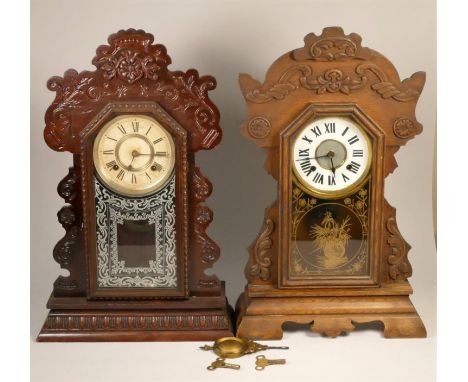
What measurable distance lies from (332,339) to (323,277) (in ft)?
0.79

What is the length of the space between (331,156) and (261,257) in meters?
0.47

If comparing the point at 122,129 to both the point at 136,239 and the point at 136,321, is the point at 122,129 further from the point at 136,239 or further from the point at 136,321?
the point at 136,321

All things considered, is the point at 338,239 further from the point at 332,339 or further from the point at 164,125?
the point at 164,125

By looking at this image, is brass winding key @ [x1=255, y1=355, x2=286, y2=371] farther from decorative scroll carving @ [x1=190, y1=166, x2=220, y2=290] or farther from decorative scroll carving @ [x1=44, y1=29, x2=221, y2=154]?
decorative scroll carving @ [x1=44, y1=29, x2=221, y2=154]

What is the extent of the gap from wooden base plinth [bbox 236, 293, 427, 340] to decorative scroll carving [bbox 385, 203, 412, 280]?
0.38ft

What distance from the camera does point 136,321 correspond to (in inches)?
148

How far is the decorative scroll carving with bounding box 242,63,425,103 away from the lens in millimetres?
3604

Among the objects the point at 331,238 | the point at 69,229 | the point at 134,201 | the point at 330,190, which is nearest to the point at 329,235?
the point at 331,238

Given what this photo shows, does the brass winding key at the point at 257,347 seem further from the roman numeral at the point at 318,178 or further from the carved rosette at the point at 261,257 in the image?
the roman numeral at the point at 318,178

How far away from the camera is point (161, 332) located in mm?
3748

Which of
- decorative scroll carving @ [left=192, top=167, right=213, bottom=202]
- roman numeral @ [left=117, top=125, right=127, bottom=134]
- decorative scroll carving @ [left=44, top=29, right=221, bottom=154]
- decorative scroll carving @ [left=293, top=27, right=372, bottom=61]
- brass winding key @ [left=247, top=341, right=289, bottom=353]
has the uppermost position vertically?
decorative scroll carving @ [left=293, top=27, right=372, bottom=61]

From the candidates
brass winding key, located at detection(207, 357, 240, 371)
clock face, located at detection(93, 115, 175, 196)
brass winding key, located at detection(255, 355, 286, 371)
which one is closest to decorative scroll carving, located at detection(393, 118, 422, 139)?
clock face, located at detection(93, 115, 175, 196)

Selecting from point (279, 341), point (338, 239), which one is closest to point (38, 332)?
point (279, 341)

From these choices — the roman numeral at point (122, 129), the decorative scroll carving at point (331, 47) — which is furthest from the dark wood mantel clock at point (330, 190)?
the roman numeral at point (122, 129)
